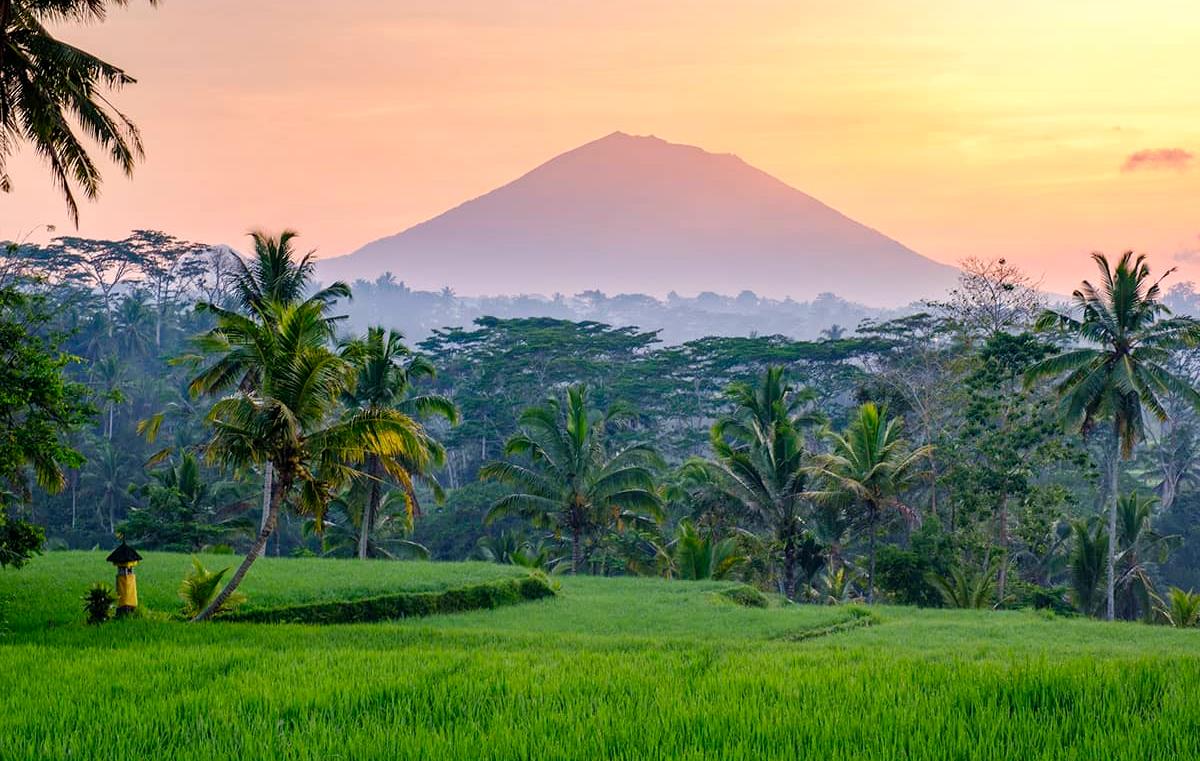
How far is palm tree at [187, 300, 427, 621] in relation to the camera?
14.6m

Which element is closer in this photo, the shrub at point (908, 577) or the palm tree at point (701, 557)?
the palm tree at point (701, 557)

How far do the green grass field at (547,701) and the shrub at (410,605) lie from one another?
13.6ft

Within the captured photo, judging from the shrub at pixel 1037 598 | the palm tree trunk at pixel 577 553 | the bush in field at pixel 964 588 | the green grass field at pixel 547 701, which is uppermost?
the green grass field at pixel 547 701

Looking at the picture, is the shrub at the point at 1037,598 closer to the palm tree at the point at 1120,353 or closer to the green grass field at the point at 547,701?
the palm tree at the point at 1120,353

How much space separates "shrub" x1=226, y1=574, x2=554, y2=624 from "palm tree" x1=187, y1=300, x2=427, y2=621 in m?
2.85

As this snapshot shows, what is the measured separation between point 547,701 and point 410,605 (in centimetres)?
1240

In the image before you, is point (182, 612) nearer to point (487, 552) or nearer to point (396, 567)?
point (396, 567)

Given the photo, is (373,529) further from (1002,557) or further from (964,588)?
(1002,557)

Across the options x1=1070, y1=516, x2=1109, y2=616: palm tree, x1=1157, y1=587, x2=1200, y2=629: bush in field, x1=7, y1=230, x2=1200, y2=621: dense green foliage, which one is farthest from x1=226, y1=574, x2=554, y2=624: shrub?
x1=1070, y1=516, x2=1109, y2=616: palm tree

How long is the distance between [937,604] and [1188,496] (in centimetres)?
3135

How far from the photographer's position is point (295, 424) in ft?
47.1

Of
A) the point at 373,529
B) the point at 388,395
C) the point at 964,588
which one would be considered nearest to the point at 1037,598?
the point at 964,588

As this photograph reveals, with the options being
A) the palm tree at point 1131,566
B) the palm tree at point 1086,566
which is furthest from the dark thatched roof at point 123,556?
the palm tree at point 1131,566

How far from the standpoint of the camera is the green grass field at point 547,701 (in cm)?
646
